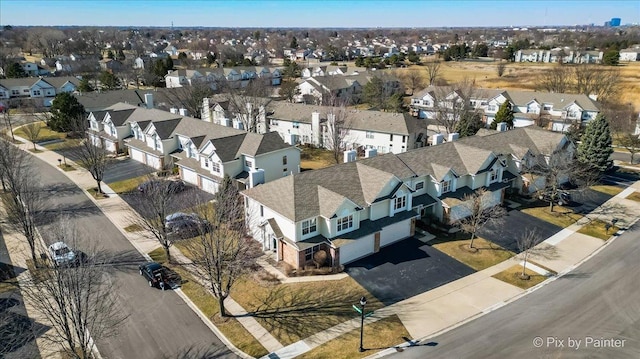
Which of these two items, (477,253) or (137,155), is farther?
(137,155)

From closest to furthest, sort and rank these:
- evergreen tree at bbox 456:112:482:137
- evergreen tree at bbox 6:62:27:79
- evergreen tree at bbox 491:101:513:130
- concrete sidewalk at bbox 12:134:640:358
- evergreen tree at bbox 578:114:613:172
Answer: concrete sidewalk at bbox 12:134:640:358, evergreen tree at bbox 578:114:613:172, evergreen tree at bbox 456:112:482:137, evergreen tree at bbox 491:101:513:130, evergreen tree at bbox 6:62:27:79

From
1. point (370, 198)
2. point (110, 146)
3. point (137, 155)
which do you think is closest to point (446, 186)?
point (370, 198)

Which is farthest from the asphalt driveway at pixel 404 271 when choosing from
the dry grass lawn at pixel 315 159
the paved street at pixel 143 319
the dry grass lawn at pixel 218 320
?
the dry grass lawn at pixel 315 159

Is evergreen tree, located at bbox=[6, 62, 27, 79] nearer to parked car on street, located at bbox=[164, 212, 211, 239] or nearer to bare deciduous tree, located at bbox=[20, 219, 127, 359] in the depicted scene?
parked car on street, located at bbox=[164, 212, 211, 239]

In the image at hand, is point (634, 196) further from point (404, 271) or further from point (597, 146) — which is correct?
point (404, 271)

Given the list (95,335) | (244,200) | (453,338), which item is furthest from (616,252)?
(95,335)

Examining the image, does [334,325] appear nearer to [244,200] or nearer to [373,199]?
[373,199]

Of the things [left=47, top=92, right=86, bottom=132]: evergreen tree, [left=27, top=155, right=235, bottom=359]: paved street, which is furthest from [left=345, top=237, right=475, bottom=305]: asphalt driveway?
[left=47, top=92, right=86, bottom=132]: evergreen tree
